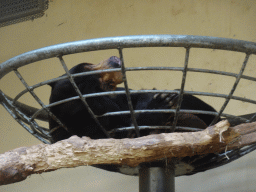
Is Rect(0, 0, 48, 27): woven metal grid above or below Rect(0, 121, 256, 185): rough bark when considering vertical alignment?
above

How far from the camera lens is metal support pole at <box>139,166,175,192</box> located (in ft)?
2.05

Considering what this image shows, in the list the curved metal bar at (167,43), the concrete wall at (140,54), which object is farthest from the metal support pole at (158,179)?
the concrete wall at (140,54)

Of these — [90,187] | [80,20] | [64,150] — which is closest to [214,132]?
[64,150]

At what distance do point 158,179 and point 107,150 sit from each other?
0.20 m

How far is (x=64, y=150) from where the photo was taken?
0.47 m

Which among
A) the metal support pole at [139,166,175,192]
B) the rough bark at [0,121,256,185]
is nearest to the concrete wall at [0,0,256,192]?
the metal support pole at [139,166,175,192]

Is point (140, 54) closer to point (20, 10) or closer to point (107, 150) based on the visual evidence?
point (20, 10)

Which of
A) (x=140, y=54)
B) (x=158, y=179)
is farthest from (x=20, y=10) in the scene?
(x=158, y=179)

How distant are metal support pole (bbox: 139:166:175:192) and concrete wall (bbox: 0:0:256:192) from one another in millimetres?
397

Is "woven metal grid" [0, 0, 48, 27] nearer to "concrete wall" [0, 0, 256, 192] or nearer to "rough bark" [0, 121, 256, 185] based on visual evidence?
"concrete wall" [0, 0, 256, 192]

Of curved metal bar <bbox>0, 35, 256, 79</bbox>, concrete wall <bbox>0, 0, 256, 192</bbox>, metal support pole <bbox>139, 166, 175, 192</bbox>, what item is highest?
concrete wall <bbox>0, 0, 256, 192</bbox>

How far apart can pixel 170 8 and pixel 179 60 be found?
8.2 inches

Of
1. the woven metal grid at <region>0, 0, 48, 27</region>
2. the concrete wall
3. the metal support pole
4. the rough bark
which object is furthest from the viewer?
the woven metal grid at <region>0, 0, 48, 27</region>

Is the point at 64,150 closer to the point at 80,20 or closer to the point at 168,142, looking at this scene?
the point at 168,142
